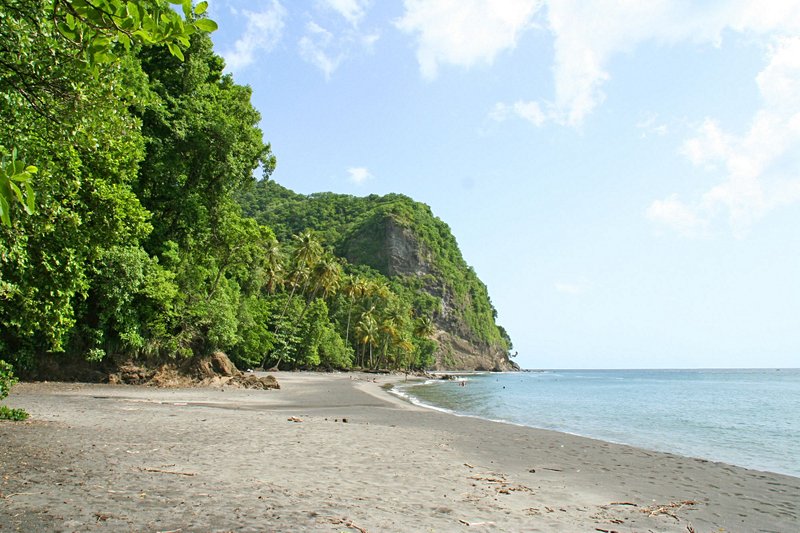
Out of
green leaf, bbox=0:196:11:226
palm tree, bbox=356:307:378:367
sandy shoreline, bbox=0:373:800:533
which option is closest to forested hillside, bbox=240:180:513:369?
palm tree, bbox=356:307:378:367

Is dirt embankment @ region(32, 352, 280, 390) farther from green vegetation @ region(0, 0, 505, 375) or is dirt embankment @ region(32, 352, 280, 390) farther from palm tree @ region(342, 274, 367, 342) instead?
palm tree @ region(342, 274, 367, 342)

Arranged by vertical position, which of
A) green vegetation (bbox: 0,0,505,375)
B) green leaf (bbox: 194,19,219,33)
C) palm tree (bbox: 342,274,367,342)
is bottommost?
green leaf (bbox: 194,19,219,33)

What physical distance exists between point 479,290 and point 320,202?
188 ft

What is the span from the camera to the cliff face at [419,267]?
13462cm

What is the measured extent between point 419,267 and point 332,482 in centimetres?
13118

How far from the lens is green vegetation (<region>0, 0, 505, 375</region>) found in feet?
16.7

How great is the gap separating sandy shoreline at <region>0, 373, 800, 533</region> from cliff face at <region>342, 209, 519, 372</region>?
390ft

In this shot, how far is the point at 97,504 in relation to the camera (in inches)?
210

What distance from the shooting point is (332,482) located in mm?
7375

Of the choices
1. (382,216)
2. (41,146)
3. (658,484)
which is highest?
(382,216)

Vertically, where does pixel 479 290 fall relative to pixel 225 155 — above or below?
above

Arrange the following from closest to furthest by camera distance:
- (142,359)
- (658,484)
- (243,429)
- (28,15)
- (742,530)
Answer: (28,15), (742,530), (658,484), (243,429), (142,359)

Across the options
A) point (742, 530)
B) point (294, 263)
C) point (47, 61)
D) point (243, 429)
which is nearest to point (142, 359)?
point (243, 429)

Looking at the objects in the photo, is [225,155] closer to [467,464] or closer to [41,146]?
[41,146]
